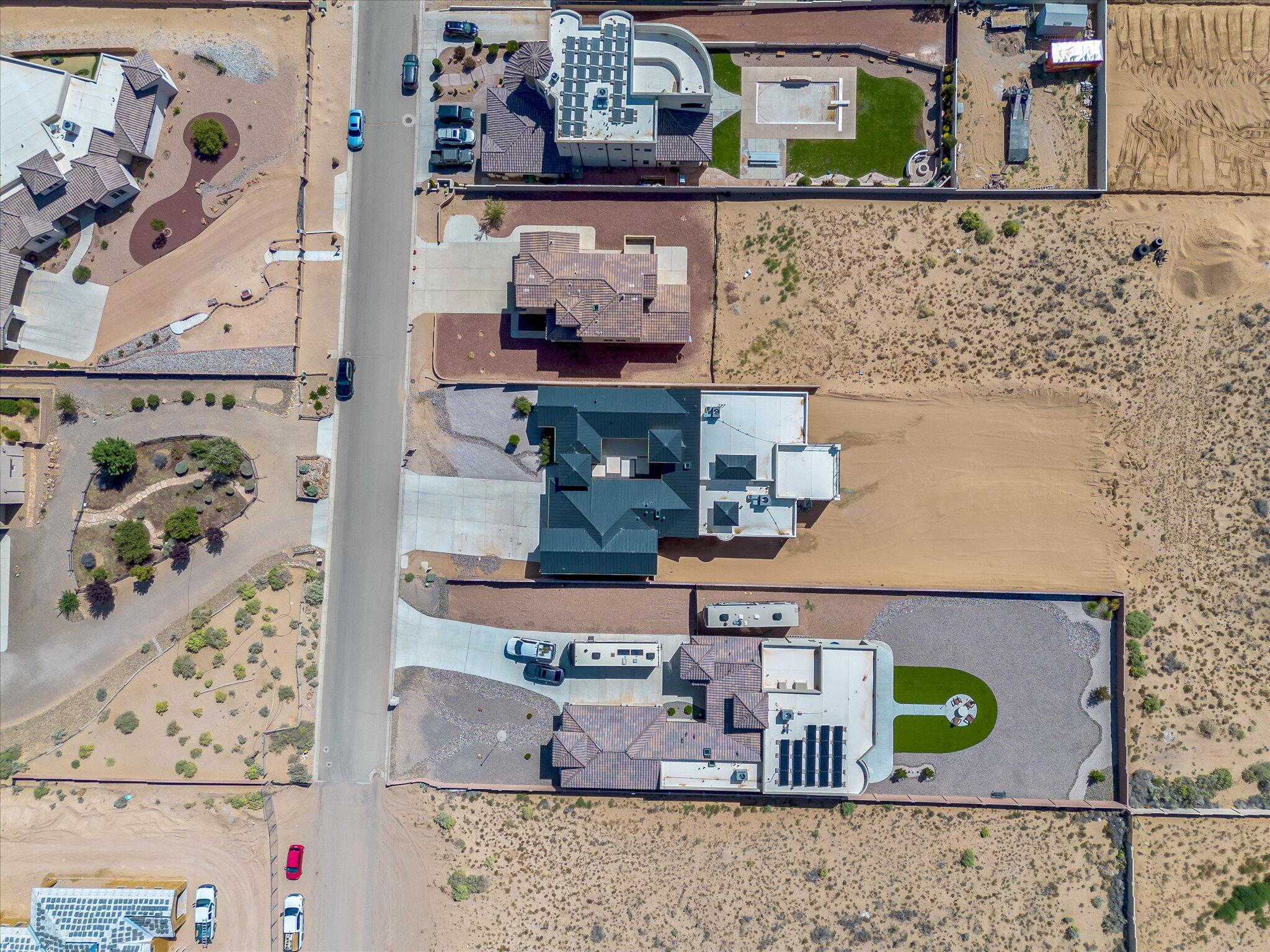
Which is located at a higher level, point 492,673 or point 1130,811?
point 492,673

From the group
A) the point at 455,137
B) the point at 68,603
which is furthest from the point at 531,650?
the point at 455,137

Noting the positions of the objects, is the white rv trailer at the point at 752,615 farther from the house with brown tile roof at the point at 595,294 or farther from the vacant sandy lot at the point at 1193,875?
the vacant sandy lot at the point at 1193,875

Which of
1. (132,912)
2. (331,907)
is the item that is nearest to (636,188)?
(331,907)

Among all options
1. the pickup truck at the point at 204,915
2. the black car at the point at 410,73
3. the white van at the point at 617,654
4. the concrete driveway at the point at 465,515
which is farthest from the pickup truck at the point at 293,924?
the black car at the point at 410,73

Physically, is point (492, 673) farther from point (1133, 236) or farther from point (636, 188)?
point (1133, 236)

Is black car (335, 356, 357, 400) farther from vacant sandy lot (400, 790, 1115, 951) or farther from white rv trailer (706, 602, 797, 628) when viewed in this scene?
vacant sandy lot (400, 790, 1115, 951)

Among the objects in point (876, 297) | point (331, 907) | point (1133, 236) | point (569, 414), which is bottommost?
point (331, 907)
